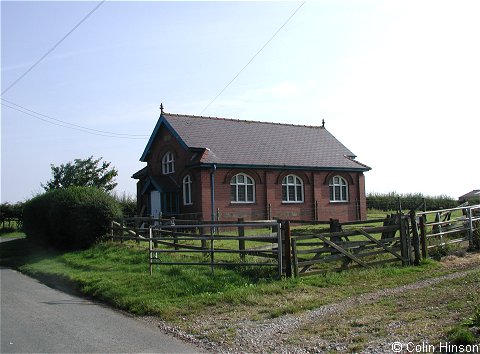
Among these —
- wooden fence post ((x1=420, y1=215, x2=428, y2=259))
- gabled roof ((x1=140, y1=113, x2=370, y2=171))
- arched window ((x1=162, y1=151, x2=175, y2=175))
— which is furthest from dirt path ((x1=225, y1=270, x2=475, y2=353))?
arched window ((x1=162, y1=151, x2=175, y2=175))

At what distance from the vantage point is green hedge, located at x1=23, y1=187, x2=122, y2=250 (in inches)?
→ 870

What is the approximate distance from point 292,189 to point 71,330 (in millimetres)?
25061

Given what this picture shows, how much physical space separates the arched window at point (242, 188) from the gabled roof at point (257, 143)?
1.03 m

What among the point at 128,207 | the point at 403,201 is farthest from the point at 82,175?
the point at 403,201

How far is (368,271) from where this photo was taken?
13.4 m

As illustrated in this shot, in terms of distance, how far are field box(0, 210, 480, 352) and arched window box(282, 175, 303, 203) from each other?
1723 centimetres

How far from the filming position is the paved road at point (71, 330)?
7879 millimetres

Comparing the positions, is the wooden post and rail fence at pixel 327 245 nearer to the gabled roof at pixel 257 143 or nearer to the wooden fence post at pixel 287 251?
the wooden fence post at pixel 287 251

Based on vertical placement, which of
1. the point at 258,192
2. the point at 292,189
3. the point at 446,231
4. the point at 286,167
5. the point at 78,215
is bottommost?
the point at 446,231

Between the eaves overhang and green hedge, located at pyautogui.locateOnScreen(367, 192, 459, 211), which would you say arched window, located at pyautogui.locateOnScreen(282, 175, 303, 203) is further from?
green hedge, located at pyautogui.locateOnScreen(367, 192, 459, 211)

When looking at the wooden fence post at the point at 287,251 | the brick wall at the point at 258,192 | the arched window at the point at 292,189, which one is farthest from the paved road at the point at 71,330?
the arched window at the point at 292,189

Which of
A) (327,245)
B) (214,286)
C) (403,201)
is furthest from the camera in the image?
(403,201)

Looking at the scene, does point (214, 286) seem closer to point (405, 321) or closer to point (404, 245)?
point (405, 321)

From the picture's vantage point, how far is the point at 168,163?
32.8 meters
